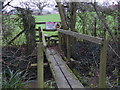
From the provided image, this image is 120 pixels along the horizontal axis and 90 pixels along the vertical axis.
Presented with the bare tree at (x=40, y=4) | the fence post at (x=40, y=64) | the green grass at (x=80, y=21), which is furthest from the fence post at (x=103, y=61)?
the bare tree at (x=40, y=4)

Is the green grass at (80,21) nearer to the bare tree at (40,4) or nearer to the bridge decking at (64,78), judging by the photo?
the bare tree at (40,4)

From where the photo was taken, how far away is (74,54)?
3.91m

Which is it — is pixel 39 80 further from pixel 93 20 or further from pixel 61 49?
pixel 93 20

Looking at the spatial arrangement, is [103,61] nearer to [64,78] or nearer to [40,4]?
[64,78]

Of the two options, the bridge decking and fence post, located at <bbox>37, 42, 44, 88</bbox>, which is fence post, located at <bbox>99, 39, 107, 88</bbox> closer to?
the bridge decking

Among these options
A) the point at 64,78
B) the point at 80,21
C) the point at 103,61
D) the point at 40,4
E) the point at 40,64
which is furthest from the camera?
the point at 80,21

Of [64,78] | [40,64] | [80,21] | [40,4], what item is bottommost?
[64,78]

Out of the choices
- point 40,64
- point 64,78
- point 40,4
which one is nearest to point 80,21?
point 40,4

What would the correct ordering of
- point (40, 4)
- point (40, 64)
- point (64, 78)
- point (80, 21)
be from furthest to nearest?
point (80, 21) → point (40, 4) → point (64, 78) → point (40, 64)

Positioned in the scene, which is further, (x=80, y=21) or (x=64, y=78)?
(x=80, y=21)

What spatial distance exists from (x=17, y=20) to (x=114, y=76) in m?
3.58

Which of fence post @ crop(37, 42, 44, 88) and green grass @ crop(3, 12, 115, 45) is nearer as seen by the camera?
fence post @ crop(37, 42, 44, 88)

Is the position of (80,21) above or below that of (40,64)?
above

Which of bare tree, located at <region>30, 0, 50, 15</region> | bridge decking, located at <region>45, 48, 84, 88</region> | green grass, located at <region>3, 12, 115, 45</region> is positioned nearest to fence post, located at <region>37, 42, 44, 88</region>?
bridge decking, located at <region>45, 48, 84, 88</region>
